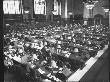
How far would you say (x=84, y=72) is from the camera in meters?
4.09

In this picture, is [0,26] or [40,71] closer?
[0,26]

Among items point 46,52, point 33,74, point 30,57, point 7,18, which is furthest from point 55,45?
point 7,18

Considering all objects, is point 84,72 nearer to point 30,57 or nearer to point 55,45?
point 55,45

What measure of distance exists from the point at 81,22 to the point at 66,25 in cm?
40

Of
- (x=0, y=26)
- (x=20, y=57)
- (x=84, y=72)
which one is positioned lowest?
(x=84, y=72)

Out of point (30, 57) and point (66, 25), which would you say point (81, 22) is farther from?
point (30, 57)

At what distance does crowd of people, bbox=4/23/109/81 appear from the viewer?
3.53 m

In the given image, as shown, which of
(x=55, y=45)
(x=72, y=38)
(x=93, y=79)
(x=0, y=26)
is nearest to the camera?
(x=0, y=26)

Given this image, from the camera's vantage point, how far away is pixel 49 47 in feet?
14.3

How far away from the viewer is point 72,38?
4.67 meters

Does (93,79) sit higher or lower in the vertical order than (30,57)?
lower

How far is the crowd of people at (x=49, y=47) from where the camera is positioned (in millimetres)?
3529

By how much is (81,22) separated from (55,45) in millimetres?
798

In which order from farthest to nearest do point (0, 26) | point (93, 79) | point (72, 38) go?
point (72, 38) < point (93, 79) < point (0, 26)
